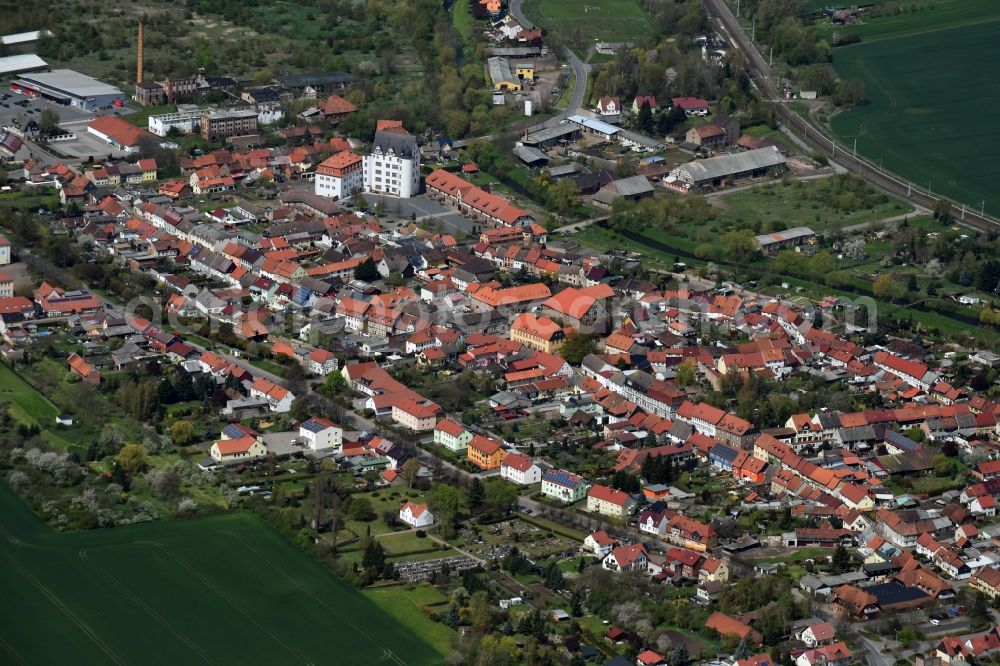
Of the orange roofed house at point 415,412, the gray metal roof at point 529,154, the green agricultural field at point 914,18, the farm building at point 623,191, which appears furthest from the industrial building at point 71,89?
Answer: the green agricultural field at point 914,18

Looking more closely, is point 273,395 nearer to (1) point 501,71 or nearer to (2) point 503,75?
(2) point 503,75

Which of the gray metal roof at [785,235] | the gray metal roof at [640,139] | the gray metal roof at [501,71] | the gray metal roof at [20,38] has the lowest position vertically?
the gray metal roof at [20,38]

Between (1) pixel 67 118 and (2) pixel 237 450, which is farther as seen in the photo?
(1) pixel 67 118

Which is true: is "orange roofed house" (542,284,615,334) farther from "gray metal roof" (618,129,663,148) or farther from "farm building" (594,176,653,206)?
"gray metal roof" (618,129,663,148)

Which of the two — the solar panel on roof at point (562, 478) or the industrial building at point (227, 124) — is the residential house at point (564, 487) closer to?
the solar panel on roof at point (562, 478)

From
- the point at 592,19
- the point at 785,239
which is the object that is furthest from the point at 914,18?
the point at 785,239

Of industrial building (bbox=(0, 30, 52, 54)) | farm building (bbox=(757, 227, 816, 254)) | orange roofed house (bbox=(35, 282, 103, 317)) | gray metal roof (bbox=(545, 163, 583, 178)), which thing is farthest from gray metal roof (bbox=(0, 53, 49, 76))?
farm building (bbox=(757, 227, 816, 254))
